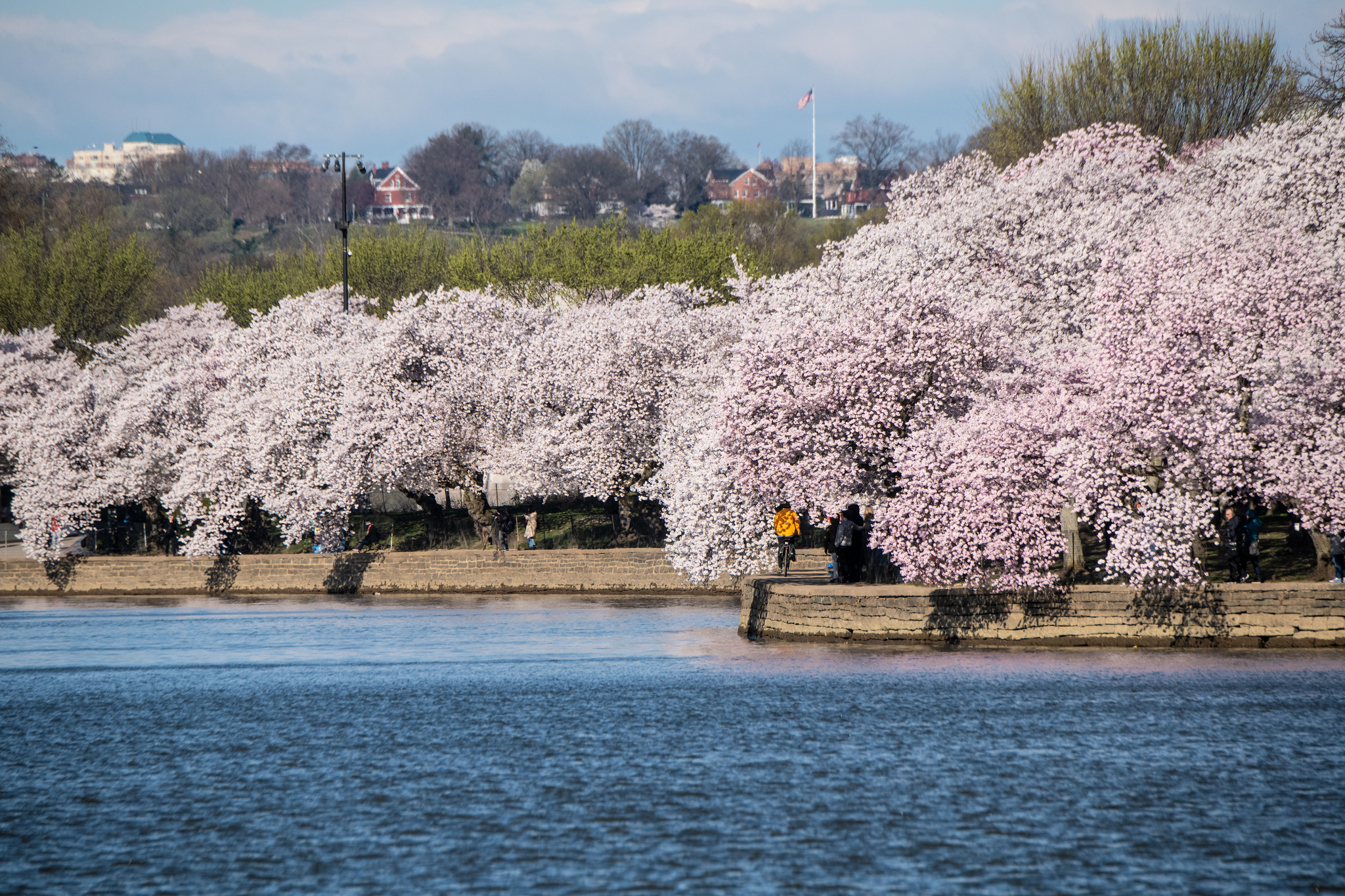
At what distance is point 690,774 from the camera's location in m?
15.1

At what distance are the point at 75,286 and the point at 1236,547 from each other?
194ft

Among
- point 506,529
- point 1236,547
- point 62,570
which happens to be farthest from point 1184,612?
point 62,570

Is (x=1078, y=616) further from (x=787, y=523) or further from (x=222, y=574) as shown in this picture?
(x=222, y=574)

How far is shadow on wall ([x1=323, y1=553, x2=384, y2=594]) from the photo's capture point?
47.8m

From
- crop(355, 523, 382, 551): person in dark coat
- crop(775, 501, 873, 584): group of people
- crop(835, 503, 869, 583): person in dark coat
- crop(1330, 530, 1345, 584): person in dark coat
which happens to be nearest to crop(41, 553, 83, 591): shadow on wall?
crop(355, 523, 382, 551): person in dark coat

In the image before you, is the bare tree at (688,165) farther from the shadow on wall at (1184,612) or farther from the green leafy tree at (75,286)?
the shadow on wall at (1184,612)

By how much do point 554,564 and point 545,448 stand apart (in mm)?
4223

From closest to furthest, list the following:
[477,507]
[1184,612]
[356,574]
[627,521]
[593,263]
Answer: [1184,612] → [356,574] → [627,521] → [477,507] → [593,263]

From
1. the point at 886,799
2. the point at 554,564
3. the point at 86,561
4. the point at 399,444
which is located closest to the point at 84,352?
the point at 86,561

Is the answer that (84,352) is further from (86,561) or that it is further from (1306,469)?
(1306,469)

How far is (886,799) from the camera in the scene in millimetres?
13664

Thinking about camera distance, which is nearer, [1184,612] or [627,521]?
[1184,612]

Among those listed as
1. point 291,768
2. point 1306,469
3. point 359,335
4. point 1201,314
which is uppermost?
point 359,335

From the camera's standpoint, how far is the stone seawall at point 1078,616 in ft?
79.4
